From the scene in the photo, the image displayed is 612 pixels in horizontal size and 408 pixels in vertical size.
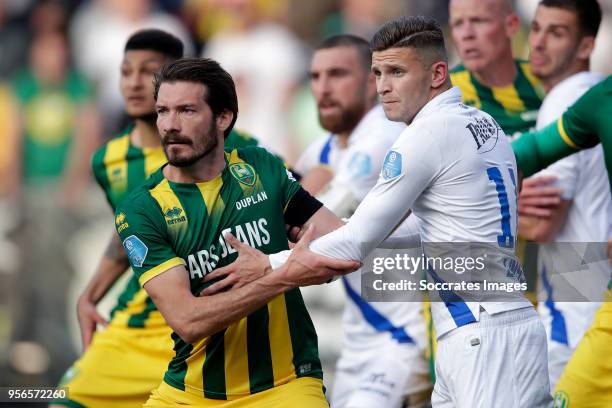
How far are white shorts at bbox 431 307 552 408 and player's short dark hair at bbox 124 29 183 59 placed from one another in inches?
127

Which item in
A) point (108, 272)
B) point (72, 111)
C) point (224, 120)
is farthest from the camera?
point (72, 111)

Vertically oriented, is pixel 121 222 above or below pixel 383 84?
below

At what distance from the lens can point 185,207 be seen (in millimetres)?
5457

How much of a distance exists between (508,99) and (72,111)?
4.94m

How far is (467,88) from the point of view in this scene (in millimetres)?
7832

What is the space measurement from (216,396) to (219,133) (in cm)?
123

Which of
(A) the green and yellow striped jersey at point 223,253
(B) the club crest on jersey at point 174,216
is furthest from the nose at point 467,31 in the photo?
(B) the club crest on jersey at point 174,216

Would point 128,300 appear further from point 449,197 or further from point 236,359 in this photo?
point 449,197

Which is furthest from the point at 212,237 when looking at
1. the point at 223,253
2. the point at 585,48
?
the point at 585,48

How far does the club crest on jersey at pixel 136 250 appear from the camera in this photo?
5.34m

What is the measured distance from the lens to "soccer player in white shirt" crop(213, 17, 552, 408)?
5156 mm

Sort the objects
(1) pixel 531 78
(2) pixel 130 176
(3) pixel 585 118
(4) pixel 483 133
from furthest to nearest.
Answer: (1) pixel 531 78
(2) pixel 130 176
(3) pixel 585 118
(4) pixel 483 133

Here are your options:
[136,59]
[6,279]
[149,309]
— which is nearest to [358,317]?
[149,309]

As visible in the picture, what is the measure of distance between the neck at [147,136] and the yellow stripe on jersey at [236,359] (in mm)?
2308
